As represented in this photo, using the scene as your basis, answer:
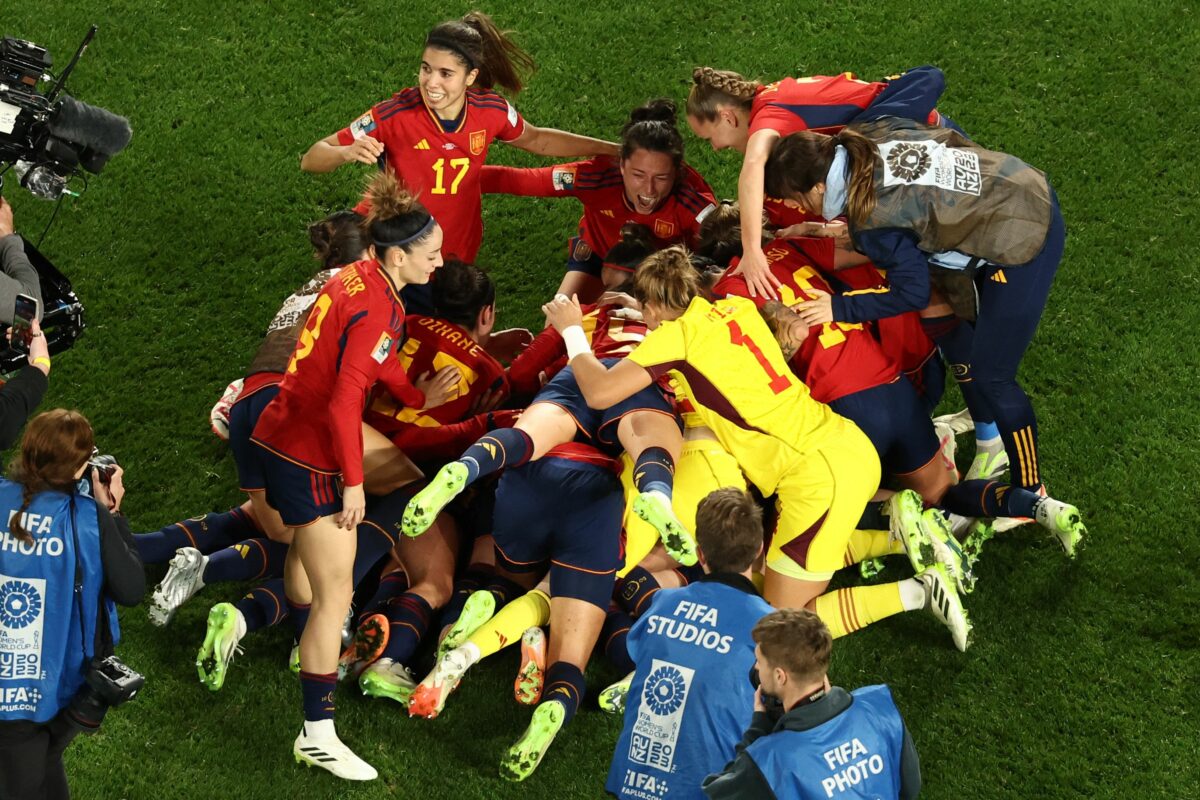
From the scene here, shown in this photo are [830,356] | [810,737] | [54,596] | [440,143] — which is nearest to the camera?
[810,737]

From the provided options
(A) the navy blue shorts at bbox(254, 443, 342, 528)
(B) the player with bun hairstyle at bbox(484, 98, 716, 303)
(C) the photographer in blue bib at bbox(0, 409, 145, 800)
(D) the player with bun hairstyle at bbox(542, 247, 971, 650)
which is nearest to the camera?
(C) the photographer in blue bib at bbox(0, 409, 145, 800)

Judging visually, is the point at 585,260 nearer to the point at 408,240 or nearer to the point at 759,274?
the point at 759,274

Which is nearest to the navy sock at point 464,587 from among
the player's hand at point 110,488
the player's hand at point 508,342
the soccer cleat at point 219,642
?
the soccer cleat at point 219,642

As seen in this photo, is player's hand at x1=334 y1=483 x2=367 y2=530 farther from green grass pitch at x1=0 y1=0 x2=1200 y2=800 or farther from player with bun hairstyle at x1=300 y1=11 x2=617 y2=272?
player with bun hairstyle at x1=300 y1=11 x2=617 y2=272

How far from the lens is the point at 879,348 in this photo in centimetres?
556

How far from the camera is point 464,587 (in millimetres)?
5438

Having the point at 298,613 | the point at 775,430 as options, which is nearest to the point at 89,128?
the point at 298,613

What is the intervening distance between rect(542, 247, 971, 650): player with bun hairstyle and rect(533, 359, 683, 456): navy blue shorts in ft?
0.43

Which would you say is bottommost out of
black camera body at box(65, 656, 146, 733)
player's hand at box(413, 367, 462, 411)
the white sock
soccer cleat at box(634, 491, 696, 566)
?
the white sock

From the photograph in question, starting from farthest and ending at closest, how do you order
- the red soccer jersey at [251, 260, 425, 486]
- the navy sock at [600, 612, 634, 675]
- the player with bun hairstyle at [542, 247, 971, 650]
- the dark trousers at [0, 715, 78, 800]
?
the navy sock at [600, 612, 634, 675]
the player with bun hairstyle at [542, 247, 971, 650]
the red soccer jersey at [251, 260, 425, 486]
the dark trousers at [0, 715, 78, 800]

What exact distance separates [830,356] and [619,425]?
88 cm

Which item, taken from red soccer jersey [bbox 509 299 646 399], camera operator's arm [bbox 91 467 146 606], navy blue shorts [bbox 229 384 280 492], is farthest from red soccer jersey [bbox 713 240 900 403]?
camera operator's arm [bbox 91 467 146 606]

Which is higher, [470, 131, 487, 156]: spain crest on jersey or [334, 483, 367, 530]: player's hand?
[470, 131, 487, 156]: spain crest on jersey

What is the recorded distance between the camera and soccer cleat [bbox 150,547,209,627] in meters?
5.38
